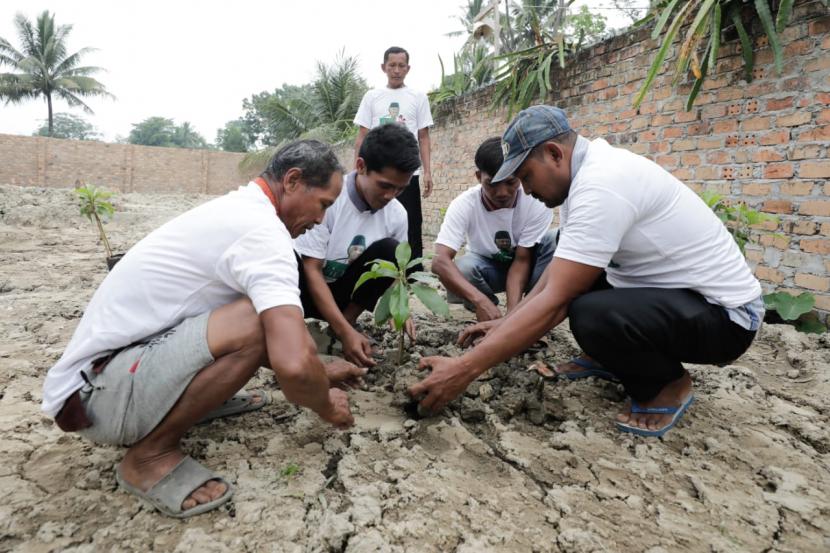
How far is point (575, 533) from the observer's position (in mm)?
1306

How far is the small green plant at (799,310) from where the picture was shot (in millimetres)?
2885

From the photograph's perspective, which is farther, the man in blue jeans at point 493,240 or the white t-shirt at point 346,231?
the man in blue jeans at point 493,240

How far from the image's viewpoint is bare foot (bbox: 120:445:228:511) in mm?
1353

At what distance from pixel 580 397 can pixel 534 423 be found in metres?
0.33

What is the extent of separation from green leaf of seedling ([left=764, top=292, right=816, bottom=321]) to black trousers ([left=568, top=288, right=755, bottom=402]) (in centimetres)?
150

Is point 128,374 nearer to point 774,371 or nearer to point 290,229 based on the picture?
point 290,229

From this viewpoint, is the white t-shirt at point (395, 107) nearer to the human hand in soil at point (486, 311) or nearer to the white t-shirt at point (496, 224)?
the white t-shirt at point (496, 224)

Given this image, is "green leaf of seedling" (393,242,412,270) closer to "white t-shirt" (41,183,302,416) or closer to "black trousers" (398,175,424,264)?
"white t-shirt" (41,183,302,416)

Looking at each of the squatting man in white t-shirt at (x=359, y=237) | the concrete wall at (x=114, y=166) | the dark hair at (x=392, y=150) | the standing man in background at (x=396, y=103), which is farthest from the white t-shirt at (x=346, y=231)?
the concrete wall at (x=114, y=166)

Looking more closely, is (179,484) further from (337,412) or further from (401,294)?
(401,294)

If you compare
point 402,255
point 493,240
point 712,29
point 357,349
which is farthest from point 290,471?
point 712,29

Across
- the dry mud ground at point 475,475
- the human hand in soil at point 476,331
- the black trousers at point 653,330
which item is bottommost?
the dry mud ground at point 475,475

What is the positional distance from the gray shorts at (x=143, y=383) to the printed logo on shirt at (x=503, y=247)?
79.5 inches

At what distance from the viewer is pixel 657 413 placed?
6.06 ft
